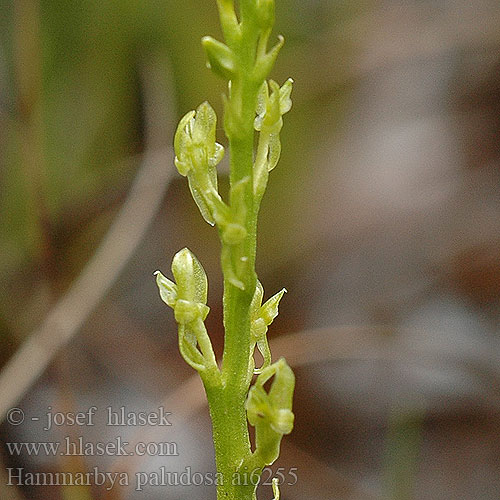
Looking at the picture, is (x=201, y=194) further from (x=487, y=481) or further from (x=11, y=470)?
(x=487, y=481)

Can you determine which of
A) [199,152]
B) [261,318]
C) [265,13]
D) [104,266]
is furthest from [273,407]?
[104,266]

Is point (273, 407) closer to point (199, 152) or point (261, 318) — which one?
point (261, 318)

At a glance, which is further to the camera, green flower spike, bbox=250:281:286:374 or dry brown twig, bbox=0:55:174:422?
dry brown twig, bbox=0:55:174:422

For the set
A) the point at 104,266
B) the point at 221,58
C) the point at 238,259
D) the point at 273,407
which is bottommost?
the point at 104,266

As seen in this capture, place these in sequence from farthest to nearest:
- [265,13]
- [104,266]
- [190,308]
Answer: [104,266] < [190,308] < [265,13]

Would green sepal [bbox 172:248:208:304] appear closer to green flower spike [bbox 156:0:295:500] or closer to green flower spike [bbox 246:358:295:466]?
green flower spike [bbox 156:0:295:500]

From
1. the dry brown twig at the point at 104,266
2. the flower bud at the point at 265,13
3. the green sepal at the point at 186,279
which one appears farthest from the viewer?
the dry brown twig at the point at 104,266

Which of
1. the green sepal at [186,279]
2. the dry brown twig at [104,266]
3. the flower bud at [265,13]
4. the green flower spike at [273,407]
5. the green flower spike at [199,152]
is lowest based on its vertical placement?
the dry brown twig at [104,266]

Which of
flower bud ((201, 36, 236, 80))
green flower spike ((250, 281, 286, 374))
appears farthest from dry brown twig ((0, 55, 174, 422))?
flower bud ((201, 36, 236, 80))

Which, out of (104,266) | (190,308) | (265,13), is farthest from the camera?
(104,266)

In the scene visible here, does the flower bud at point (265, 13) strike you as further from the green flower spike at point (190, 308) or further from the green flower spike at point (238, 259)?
the green flower spike at point (190, 308)

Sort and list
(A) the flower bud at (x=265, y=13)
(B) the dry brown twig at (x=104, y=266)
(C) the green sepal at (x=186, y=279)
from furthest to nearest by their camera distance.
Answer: (B) the dry brown twig at (x=104, y=266) < (C) the green sepal at (x=186, y=279) < (A) the flower bud at (x=265, y=13)

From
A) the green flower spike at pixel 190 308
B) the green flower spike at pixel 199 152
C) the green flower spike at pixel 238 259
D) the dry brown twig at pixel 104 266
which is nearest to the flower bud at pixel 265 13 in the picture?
the green flower spike at pixel 238 259
